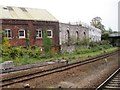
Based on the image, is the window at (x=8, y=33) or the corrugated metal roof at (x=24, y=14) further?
the corrugated metal roof at (x=24, y=14)

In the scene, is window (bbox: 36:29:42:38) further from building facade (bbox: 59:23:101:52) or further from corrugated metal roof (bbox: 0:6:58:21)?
building facade (bbox: 59:23:101:52)

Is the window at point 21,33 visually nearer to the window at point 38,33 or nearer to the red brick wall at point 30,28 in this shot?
the red brick wall at point 30,28

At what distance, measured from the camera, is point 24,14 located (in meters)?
43.2

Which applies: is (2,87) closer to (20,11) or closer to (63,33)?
(20,11)

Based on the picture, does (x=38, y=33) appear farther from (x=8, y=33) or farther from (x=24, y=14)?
(x=8, y=33)

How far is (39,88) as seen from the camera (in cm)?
1306

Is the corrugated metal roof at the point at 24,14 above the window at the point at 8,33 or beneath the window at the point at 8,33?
above

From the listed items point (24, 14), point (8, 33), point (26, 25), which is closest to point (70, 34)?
point (24, 14)

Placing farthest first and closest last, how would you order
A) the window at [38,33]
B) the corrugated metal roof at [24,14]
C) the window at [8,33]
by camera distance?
the window at [38,33] < the corrugated metal roof at [24,14] < the window at [8,33]

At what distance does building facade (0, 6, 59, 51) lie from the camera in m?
39.1

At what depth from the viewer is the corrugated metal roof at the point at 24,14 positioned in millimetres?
40338

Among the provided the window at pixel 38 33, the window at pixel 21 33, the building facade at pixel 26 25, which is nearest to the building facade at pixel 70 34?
the building facade at pixel 26 25

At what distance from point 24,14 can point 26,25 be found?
270 centimetres

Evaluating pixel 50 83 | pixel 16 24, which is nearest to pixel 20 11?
pixel 16 24
